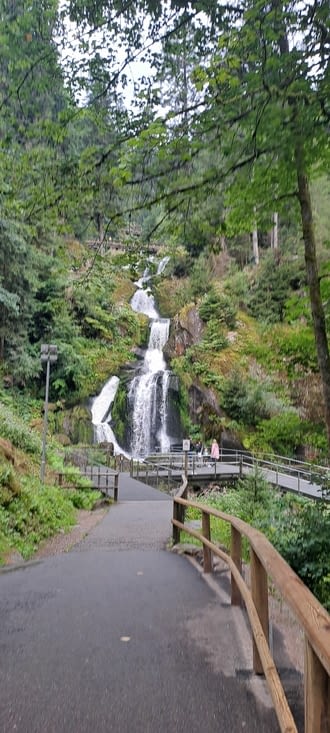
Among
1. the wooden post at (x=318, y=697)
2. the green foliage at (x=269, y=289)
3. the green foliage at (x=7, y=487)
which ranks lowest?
the green foliage at (x=7, y=487)

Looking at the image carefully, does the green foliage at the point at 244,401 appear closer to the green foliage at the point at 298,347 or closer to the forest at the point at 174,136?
the green foliage at the point at 298,347

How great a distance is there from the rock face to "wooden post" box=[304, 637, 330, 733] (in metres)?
29.4

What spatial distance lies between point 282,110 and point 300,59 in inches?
19.7

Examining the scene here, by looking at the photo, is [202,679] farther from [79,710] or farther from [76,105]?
[76,105]

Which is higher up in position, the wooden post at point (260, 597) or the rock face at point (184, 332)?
the rock face at point (184, 332)

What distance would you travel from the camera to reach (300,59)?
390cm

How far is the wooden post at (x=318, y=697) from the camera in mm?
1543

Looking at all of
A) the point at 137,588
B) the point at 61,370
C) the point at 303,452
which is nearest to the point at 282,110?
the point at 137,588

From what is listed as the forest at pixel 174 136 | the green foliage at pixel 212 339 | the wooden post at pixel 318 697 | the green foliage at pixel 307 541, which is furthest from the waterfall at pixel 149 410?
the wooden post at pixel 318 697

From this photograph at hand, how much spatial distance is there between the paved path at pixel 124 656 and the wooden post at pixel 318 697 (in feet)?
3.07

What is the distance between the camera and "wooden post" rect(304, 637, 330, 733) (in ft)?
5.06

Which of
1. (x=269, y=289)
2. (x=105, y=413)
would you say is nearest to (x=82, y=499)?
(x=105, y=413)

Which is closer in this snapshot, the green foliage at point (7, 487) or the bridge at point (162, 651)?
the bridge at point (162, 651)

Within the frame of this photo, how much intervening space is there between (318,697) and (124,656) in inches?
82.8
